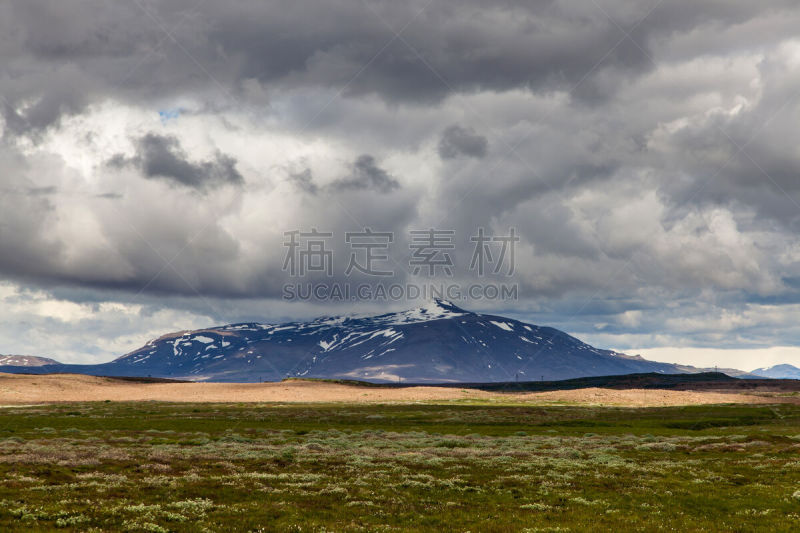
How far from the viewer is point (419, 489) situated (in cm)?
3266

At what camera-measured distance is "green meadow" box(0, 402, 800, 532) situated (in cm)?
2448

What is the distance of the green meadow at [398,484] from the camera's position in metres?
24.5

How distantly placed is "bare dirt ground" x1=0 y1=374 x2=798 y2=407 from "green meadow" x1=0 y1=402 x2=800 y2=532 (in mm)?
95857

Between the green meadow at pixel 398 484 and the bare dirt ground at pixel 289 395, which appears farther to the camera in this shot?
the bare dirt ground at pixel 289 395

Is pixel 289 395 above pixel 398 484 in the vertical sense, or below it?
below

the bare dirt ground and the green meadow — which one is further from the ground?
the green meadow

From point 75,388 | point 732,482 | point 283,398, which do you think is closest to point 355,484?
point 732,482

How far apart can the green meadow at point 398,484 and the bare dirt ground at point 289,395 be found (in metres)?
95.9

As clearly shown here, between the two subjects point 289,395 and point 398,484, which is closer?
point 398,484

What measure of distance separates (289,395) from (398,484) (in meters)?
156

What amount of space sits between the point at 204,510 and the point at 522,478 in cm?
1976

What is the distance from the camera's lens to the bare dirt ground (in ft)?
513

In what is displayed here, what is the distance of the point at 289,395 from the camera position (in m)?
183

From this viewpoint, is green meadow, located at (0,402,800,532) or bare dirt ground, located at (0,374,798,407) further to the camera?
bare dirt ground, located at (0,374,798,407)
